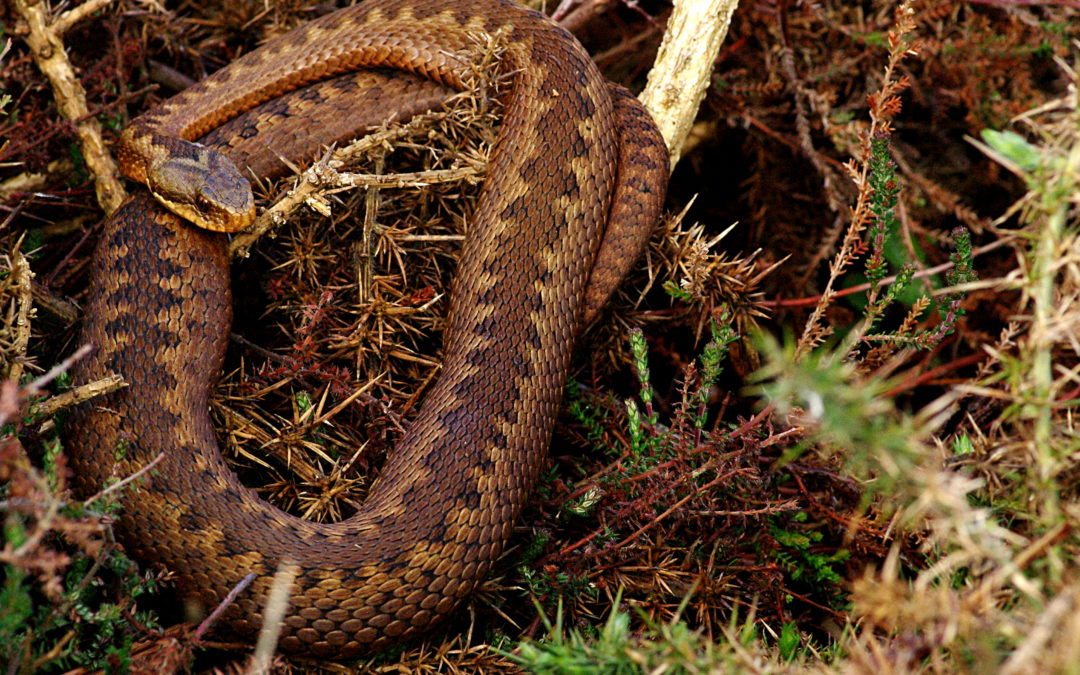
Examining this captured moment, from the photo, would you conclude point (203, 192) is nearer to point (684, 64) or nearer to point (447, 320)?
point (447, 320)

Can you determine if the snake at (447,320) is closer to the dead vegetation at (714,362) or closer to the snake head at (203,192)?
the snake head at (203,192)

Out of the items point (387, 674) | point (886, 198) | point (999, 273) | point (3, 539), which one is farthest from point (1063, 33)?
point (3, 539)

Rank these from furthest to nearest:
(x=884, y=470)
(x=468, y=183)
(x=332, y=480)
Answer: (x=468, y=183)
(x=332, y=480)
(x=884, y=470)

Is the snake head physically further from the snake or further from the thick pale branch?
the thick pale branch

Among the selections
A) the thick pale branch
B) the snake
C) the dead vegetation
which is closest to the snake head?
the snake

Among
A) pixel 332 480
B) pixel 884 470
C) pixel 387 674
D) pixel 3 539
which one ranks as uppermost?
pixel 884 470

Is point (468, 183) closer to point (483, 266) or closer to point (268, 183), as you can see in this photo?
point (483, 266)
